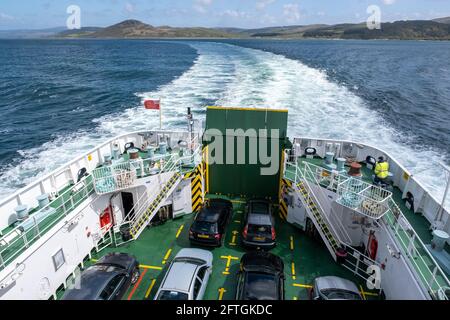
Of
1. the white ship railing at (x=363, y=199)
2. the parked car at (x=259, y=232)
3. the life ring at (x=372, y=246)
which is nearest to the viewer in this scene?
the white ship railing at (x=363, y=199)

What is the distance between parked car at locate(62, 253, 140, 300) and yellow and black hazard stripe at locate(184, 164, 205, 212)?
4.66 meters

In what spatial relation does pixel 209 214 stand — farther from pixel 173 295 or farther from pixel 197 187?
pixel 173 295

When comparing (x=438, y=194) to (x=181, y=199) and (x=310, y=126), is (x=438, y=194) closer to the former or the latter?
(x=310, y=126)

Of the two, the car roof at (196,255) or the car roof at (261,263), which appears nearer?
the car roof at (261,263)

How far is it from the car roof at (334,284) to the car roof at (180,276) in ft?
13.1

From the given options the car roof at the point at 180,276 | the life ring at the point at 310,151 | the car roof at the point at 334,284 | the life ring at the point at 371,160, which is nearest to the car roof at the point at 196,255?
the car roof at the point at 180,276

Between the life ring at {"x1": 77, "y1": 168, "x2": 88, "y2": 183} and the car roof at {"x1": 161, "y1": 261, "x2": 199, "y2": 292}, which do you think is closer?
the car roof at {"x1": 161, "y1": 261, "x2": 199, "y2": 292}

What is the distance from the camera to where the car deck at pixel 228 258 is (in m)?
10.7

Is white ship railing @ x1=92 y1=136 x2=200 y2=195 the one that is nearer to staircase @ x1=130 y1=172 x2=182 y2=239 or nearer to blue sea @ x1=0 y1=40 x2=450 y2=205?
staircase @ x1=130 y1=172 x2=182 y2=239

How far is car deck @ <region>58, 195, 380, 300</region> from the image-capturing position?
1074 cm

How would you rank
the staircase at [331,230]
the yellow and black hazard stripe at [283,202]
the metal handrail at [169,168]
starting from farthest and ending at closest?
1. the yellow and black hazard stripe at [283,202]
2. the metal handrail at [169,168]
3. the staircase at [331,230]

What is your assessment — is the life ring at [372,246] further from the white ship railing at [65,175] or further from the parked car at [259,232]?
the white ship railing at [65,175]

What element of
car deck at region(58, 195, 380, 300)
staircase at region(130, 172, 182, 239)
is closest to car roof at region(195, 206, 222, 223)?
car deck at region(58, 195, 380, 300)

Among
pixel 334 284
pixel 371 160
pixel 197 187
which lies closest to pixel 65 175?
pixel 197 187
